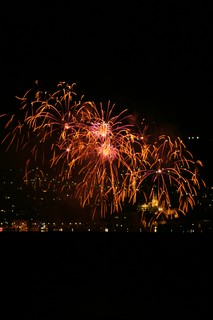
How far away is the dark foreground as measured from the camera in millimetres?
3771

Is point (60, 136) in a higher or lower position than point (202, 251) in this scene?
higher

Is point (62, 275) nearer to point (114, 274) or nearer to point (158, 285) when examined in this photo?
point (114, 274)

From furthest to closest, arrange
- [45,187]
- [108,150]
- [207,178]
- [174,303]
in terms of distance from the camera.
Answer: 1. [45,187]
2. [207,178]
3. [108,150]
4. [174,303]

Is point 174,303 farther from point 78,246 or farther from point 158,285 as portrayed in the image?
point 78,246

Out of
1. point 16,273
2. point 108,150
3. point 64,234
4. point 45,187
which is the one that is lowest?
point 16,273

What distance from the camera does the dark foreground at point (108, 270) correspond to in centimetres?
377

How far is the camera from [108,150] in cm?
1054

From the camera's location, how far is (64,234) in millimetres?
3930

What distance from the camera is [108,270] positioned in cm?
399

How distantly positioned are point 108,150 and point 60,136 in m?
1.09

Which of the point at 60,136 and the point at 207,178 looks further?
the point at 207,178

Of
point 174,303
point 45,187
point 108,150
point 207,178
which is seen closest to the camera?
point 174,303

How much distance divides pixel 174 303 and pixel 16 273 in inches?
49.0

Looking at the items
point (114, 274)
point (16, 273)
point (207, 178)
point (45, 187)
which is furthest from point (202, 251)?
point (45, 187)
